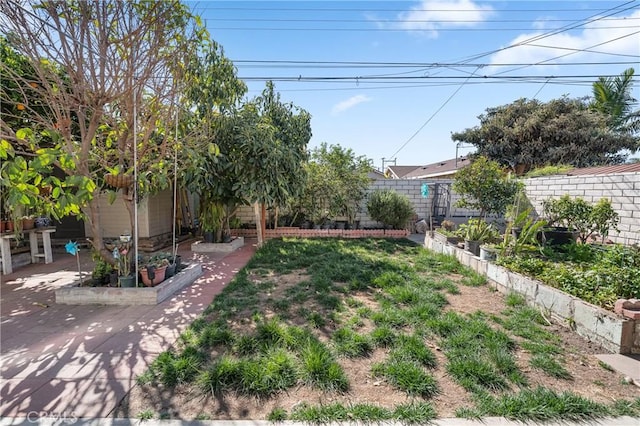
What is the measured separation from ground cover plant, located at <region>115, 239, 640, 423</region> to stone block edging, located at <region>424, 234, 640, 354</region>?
0.14 m

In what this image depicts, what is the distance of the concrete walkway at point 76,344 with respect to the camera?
84.6 inches

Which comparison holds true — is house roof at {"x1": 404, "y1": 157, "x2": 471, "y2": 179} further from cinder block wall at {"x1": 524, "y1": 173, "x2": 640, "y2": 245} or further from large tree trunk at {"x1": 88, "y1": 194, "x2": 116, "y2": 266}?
large tree trunk at {"x1": 88, "y1": 194, "x2": 116, "y2": 266}

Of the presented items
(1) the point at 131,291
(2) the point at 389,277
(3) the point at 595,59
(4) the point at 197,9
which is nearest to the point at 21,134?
(1) the point at 131,291

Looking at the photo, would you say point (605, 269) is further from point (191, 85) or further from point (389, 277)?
point (191, 85)

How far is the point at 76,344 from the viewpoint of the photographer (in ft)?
9.65

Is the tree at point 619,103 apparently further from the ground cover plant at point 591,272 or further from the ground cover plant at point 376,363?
the ground cover plant at point 376,363

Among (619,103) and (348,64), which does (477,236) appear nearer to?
(348,64)

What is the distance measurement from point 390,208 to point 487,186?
304 centimetres

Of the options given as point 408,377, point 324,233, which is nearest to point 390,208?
point 324,233

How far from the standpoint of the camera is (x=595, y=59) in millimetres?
8469

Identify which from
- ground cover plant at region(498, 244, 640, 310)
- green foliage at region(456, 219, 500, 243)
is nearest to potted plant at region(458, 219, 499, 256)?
green foliage at region(456, 219, 500, 243)

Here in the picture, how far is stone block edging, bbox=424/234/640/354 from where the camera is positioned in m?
2.71

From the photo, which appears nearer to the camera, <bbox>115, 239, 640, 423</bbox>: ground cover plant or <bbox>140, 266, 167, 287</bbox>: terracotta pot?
<bbox>115, 239, 640, 423</bbox>: ground cover plant

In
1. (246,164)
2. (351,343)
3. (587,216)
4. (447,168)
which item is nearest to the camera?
(351,343)
